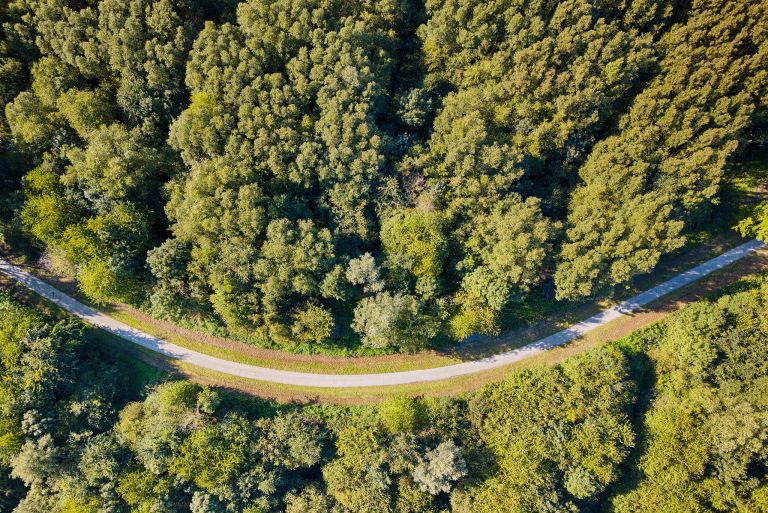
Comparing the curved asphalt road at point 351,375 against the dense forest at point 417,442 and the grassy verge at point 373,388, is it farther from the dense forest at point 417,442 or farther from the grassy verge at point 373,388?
the dense forest at point 417,442

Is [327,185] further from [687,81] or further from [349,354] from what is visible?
[687,81]

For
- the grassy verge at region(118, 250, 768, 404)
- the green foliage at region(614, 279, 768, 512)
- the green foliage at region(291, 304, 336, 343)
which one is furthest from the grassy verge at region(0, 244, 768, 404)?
the green foliage at region(291, 304, 336, 343)

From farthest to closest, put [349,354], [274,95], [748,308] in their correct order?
[349,354]
[748,308]
[274,95]

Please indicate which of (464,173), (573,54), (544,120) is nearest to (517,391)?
(464,173)

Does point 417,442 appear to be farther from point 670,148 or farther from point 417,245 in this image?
point 670,148

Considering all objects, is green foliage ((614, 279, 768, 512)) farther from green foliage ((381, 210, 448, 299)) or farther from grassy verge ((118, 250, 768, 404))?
green foliage ((381, 210, 448, 299))

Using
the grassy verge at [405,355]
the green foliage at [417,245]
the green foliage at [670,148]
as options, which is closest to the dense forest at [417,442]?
the grassy verge at [405,355]

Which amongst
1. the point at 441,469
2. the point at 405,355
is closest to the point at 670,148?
the point at 405,355
